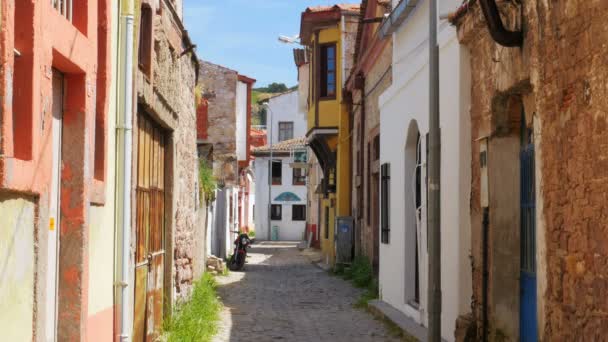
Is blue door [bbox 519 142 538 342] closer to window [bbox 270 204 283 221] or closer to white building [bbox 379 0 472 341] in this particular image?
white building [bbox 379 0 472 341]

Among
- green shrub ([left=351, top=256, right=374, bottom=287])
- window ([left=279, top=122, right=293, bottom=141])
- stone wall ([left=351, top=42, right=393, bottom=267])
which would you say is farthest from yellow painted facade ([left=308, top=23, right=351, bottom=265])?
window ([left=279, top=122, right=293, bottom=141])

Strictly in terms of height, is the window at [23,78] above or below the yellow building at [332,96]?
below

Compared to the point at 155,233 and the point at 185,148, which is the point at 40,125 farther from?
the point at 185,148

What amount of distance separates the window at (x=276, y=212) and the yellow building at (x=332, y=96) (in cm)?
2759

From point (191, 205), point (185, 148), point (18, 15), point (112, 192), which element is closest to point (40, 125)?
point (18, 15)

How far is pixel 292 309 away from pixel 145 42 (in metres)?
7.07

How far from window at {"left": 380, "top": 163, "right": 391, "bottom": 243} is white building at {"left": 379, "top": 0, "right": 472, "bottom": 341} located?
2 centimetres

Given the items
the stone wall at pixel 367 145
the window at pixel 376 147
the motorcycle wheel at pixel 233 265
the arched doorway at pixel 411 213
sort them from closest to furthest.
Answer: the arched doorway at pixel 411 213 → the stone wall at pixel 367 145 → the window at pixel 376 147 → the motorcycle wheel at pixel 233 265

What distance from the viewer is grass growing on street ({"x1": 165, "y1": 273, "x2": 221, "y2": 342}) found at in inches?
422

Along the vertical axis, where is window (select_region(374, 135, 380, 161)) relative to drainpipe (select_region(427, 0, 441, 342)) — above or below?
above

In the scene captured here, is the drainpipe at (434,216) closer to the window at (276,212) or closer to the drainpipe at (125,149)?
the drainpipe at (125,149)

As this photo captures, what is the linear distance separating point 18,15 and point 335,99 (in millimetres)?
21540

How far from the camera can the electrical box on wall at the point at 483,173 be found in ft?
28.5

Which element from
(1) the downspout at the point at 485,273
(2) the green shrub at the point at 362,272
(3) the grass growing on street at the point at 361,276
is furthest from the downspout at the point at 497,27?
(2) the green shrub at the point at 362,272
